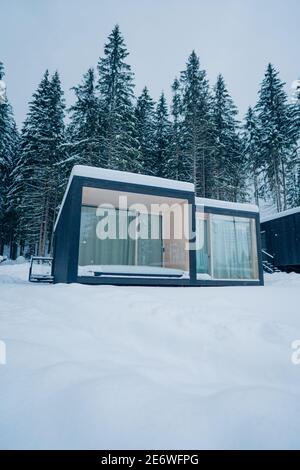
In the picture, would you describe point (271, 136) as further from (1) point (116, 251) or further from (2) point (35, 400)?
A: (2) point (35, 400)

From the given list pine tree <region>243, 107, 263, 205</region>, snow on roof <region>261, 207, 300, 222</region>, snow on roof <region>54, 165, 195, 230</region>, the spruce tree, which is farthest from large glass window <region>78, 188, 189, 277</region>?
pine tree <region>243, 107, 263, 205</region>

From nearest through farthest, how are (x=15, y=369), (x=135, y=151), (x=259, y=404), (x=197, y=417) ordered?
(x=197, y=417), (x=259, y=404), (x=15, y=369), (x=135, y=151)

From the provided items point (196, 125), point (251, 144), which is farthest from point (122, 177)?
point (251, 144)

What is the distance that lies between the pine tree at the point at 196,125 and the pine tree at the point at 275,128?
483 cm

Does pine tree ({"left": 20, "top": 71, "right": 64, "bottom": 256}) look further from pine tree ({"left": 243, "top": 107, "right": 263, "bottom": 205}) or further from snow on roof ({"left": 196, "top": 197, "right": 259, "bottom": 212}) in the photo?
pine tree ({"left": 243, "top": 107, "right": 263, "bottom": 205})

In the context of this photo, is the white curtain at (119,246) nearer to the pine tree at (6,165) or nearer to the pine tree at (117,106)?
the pine tree at (117,106)

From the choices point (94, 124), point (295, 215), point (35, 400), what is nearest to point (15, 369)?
point (35, 400)

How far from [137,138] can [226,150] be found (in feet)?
22.9

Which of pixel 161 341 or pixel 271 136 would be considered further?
pixel 271 136

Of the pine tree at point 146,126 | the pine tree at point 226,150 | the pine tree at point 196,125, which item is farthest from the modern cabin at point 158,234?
the pine tree at point 146,126

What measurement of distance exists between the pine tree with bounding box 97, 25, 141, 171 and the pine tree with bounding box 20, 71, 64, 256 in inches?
157

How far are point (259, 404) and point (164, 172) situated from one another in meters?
19.9

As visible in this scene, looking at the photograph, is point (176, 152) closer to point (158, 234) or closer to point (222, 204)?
point (222, 204)

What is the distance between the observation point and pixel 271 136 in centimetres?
2036
